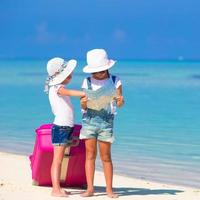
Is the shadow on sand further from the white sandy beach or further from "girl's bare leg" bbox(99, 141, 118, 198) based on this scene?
"girl's bare leg" bbox(99, 141, 118, 198)

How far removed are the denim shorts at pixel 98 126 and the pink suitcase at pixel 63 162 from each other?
0.23m

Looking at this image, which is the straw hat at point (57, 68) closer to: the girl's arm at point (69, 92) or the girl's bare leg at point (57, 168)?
the girl's arm at point (69, 92)

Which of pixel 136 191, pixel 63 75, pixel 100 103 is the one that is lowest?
pixel 136 191

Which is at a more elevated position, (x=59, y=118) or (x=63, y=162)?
(x=59, y=118)

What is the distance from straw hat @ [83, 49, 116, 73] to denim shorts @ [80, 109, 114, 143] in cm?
32

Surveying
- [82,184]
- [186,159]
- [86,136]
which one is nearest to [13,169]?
[82,184]

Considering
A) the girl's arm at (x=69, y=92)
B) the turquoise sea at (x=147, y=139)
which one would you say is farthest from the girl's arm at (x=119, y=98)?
the turquoise sea at (x=147, y=139)

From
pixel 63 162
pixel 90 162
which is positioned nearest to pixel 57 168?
pixel 63 162

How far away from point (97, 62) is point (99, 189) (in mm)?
1236

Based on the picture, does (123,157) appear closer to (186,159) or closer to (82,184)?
(186,159)

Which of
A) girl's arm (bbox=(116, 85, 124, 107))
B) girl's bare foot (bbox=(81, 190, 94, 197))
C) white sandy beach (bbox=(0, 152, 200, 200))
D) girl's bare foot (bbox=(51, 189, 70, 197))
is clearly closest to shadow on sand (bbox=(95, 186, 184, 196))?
white sandy beach (bbox=(0, 152, 200, 200))

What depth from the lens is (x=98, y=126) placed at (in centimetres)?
587

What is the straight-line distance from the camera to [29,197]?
5898 millimetres

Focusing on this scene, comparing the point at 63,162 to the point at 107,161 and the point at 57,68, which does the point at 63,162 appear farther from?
the point at 57,68
